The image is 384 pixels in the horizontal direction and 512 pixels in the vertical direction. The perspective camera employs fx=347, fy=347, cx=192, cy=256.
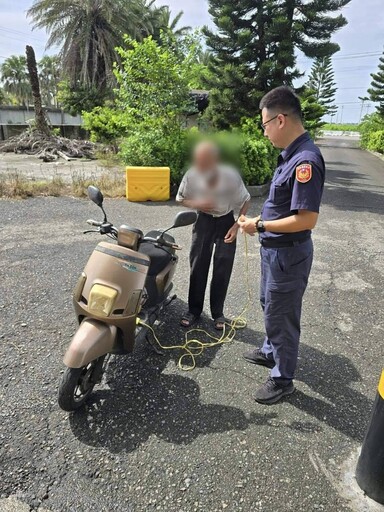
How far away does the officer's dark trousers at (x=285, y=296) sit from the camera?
2.13 meters

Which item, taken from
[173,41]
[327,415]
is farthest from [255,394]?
[173,41]

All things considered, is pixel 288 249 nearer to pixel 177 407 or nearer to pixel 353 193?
pixel 177 407

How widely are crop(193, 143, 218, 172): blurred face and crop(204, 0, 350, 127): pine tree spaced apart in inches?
314

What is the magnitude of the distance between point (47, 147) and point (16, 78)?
4535 centimetres

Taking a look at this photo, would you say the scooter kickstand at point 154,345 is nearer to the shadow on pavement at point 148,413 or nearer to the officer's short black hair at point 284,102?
the shadow on pavement at point 148,413

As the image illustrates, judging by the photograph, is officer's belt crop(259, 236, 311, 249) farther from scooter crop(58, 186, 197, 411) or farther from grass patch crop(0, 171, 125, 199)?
grass patch crop(0, 171, 125, 199)

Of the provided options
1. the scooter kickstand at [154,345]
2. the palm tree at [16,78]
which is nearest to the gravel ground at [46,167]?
the scooter kickstand at [154,345]

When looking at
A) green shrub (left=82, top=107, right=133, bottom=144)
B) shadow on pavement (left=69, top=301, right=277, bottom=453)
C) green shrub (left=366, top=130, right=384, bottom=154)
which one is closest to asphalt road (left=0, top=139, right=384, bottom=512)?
shadow on pavement (left=69, top=301, right=277, bottom=453)

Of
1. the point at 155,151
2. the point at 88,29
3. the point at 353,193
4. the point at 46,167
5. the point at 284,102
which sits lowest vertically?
the point at 353,193

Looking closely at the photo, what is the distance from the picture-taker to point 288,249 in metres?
2.12

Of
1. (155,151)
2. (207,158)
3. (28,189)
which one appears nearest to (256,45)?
(155,151)

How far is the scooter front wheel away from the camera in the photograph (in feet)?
6.73

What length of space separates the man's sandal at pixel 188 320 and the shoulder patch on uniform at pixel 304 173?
1765 mm

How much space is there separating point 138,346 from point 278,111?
6.67ft
